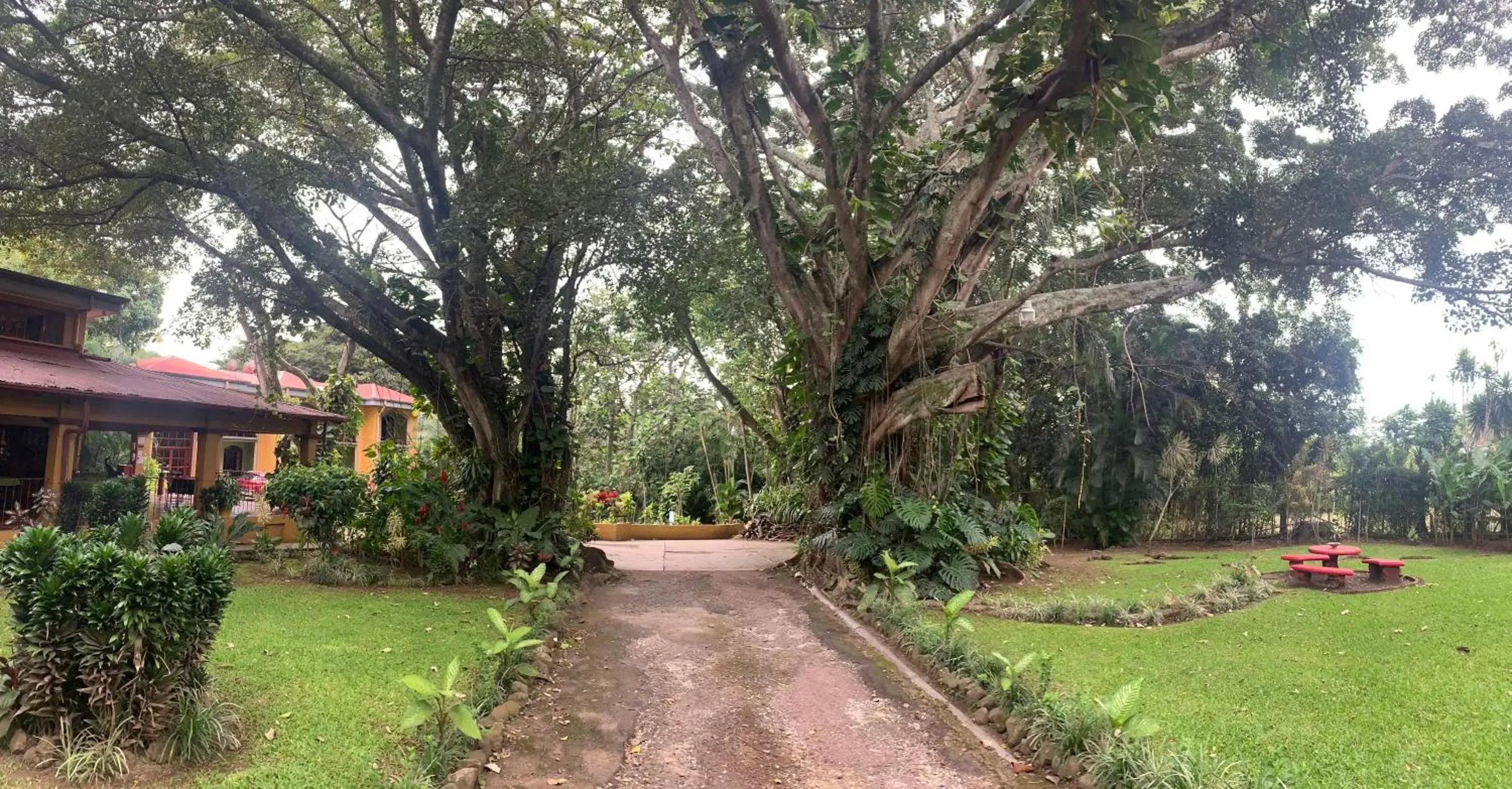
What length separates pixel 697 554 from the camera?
13.9 m

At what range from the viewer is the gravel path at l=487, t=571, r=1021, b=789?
15.0ft

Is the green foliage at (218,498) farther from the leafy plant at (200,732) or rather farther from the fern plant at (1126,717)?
the fern plant at (1126,717)

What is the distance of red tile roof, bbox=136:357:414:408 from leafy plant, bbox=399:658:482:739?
19335 millimetres

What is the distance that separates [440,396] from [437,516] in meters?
1.73

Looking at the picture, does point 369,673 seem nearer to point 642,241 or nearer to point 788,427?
point 642,241

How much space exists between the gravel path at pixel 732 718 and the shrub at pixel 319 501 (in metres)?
3.76

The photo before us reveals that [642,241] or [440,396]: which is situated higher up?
[642,241]

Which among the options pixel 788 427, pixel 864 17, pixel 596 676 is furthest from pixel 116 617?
pixel 788 427

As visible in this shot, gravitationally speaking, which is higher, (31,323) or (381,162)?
(381,162)

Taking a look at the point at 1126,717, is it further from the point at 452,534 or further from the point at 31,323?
the point at 31,323

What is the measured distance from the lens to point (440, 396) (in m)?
11.1

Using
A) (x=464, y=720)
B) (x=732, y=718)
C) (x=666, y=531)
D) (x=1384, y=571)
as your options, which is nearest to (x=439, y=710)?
(x=464, y=720)

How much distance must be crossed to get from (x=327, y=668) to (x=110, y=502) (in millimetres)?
6973

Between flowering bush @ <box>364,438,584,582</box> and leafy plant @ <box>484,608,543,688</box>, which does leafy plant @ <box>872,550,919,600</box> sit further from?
flowering bush @ <box>364,438,584,582</box>
